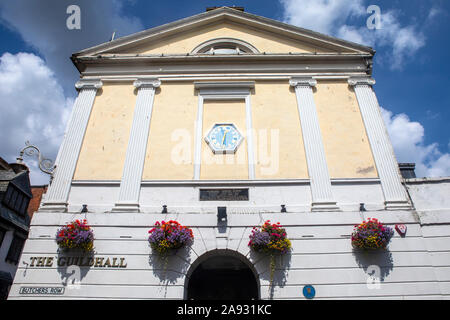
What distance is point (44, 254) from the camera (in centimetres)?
850

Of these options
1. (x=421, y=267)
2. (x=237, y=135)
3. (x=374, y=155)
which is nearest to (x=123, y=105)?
(x=237, y=135)

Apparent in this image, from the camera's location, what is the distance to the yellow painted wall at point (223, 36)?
1267cm

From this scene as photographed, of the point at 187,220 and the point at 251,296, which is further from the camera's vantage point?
the point at 251,296

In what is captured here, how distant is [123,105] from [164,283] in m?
6.97

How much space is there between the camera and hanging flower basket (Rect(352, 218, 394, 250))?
8.09 meters

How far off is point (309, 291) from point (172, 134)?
6927mm

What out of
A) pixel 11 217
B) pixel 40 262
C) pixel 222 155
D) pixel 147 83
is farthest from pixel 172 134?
pixel 11 217

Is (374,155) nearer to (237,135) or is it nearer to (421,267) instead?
(421,267)

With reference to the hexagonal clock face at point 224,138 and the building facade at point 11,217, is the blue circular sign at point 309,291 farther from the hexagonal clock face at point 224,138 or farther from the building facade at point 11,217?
the building facade at point 11,217

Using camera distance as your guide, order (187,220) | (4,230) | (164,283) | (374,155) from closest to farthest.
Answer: (164,283) < (187,220) < (374,155) < (4,230)

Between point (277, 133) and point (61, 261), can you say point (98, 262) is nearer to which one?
point (61, 261)

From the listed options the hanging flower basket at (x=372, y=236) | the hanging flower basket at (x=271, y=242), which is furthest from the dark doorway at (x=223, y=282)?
the hanging flower basket at (x=372, y=236)

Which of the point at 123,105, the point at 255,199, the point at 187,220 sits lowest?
the point at 187,220

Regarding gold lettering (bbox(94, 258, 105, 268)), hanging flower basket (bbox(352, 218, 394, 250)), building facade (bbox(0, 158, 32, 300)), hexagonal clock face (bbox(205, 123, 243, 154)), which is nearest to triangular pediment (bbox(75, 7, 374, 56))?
hexagonal clock face (bbox(205, 123, 243, 154))
